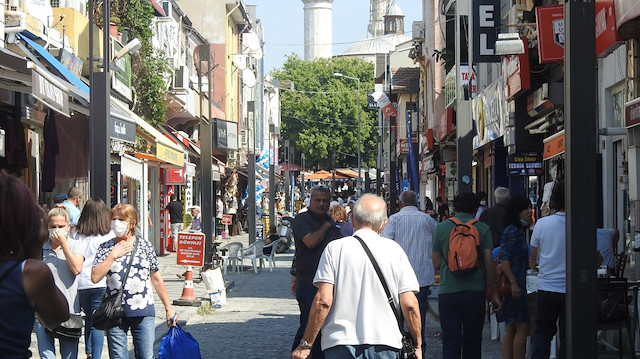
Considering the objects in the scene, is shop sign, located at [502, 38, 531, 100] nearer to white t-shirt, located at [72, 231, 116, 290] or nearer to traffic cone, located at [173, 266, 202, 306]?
traffic cone, located at [173, 266, 202, 306]

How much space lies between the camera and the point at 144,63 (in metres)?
28.3

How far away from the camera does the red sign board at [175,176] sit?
3469 centimetres

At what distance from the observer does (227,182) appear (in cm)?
5347

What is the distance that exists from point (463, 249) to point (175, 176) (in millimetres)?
26224

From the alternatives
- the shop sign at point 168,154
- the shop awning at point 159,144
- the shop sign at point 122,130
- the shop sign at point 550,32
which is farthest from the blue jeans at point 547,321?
the shop sign at point 168,154

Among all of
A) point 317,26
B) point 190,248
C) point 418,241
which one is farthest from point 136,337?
point 317,26

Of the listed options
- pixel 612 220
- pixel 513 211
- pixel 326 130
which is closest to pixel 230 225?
pixel 612 220

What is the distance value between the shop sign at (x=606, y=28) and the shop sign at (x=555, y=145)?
10.6 feet

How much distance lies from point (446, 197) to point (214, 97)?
450 inches

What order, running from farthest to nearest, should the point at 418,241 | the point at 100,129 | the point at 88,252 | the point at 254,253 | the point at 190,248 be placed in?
the point at 254,253 < the point at 190,248 < the point at 100,129 < the point at 418,241 < the point at 88,252

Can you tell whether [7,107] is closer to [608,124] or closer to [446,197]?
[608,124]

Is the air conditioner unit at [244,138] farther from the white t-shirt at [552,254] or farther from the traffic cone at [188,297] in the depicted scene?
the white t-shirt at [552,254]

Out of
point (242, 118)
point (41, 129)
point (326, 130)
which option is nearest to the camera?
point (41, 129)

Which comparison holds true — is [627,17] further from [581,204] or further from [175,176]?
[175,176]
